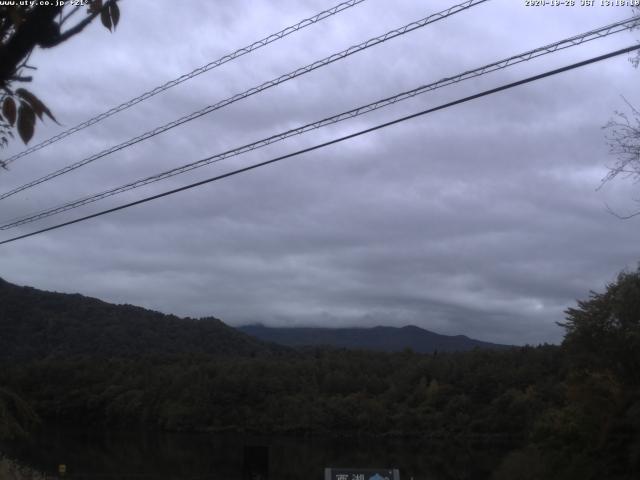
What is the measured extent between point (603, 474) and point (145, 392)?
69.8m

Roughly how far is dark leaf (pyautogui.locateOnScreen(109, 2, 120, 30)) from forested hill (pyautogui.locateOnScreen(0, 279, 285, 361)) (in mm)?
61429

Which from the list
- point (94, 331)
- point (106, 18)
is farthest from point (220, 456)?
point (106, 18)

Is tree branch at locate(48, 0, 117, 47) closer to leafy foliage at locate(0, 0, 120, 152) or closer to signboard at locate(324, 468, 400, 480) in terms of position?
leafy foliage at locate(0, 0, 120, 152)

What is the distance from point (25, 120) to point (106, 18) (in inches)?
27.2

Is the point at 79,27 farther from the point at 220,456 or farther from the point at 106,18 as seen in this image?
Result: the point at 220,456

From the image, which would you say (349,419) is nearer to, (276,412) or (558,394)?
(276,412)

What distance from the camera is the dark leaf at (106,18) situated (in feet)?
13.2

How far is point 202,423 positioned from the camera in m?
92.0

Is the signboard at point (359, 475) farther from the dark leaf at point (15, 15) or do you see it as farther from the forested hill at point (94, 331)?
the forested hill at point (94, 331)

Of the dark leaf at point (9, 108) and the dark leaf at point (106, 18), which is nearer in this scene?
the dark leaf at point (9, 108)

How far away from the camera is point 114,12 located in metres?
4.05

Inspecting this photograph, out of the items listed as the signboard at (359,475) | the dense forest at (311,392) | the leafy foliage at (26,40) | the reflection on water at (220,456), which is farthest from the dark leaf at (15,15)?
the dense forest at (311,392)

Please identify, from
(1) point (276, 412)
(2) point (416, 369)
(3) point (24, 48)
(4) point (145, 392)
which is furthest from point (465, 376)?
(3) point (24, 48)

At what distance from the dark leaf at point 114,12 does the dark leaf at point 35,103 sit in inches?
23.9
